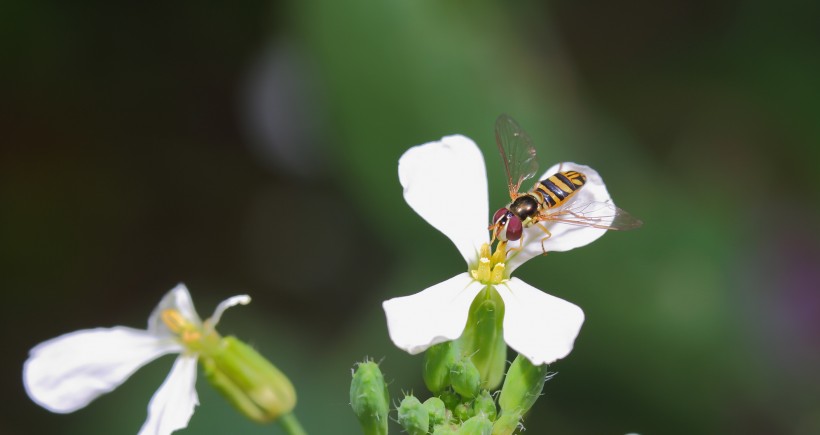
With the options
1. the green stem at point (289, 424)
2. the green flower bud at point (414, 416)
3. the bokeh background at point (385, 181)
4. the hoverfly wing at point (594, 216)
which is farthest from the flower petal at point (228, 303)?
the bokeh background at point (385, 181)

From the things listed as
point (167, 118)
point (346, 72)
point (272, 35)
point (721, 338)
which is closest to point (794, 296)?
point (721, 338)

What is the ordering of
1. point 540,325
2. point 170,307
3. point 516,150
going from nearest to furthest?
point 540,325
point 170,307
point 516,150

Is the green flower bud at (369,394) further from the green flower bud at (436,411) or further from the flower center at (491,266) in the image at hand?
the flower center at (491,266)

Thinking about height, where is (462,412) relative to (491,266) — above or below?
below

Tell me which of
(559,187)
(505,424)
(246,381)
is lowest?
(505,424)

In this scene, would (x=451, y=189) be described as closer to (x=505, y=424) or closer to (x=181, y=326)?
(x=505, y=424)

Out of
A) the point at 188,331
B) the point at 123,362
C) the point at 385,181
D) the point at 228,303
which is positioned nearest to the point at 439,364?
the point at 228,303
